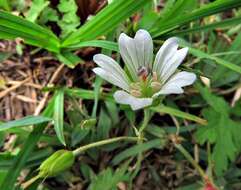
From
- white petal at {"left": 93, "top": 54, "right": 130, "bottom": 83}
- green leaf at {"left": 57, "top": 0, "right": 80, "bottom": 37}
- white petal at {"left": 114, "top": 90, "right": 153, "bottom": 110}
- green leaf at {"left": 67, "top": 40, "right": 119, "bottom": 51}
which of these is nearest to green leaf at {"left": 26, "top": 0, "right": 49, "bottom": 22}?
green leaf at {"left": 57, "top": 0, "right": 80, "bottom": 37}

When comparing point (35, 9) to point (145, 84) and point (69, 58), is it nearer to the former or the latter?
point (69, 58)

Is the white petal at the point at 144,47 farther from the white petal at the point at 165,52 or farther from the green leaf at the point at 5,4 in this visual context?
the green leaf at the point at 5,4

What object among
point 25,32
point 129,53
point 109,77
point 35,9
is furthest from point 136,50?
point 35,9

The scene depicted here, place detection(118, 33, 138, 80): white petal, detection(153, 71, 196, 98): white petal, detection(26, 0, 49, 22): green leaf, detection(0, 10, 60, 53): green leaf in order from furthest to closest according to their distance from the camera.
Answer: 1. detection(26, 0, 49, 22): green leaf
2. detection(0, 10, 60, 53): green leaf
3. detection(118, 33, 138, 80): white petal
4. detection(153, 71, 196, 98): white petal

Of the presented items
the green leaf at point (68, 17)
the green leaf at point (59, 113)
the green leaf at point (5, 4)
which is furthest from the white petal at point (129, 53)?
the green leaf at point (5, 4)

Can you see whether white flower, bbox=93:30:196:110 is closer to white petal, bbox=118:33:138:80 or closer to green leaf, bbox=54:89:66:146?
white petal, bbox=118:33:138:80

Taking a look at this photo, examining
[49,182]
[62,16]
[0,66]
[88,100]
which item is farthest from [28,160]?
[62,16]

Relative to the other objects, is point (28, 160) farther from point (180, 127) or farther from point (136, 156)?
point (180, 127)
